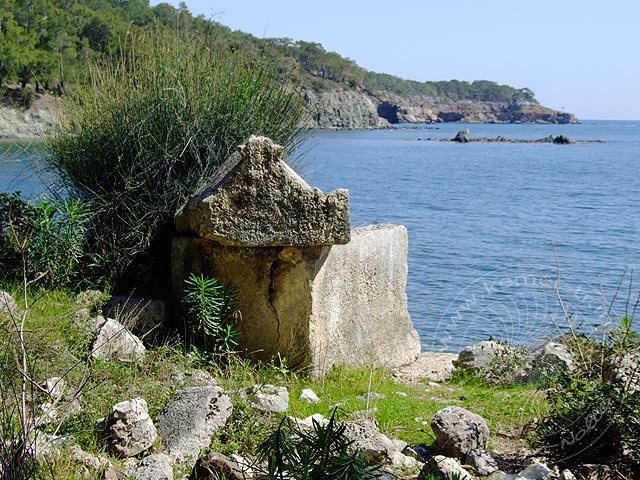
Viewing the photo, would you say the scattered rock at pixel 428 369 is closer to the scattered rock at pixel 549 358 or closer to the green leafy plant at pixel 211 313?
the scattered rock at pixel 549 358

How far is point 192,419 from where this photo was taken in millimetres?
→ 4887

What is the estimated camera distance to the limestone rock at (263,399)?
5352 millimetres

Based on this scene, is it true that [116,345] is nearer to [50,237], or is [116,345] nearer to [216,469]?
[50,237]

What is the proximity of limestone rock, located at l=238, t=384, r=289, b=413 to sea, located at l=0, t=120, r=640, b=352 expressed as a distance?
1.90 meters

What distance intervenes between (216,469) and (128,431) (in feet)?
2.36

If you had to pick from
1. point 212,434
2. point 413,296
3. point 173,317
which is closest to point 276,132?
point 173,317

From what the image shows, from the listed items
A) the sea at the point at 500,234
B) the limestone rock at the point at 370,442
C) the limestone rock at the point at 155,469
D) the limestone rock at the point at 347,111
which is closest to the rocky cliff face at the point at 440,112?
the limestone rock at the point at 347,111

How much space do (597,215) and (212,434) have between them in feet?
83.2

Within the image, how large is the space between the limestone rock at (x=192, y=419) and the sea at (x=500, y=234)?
2170 mm

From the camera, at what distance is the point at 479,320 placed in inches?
476

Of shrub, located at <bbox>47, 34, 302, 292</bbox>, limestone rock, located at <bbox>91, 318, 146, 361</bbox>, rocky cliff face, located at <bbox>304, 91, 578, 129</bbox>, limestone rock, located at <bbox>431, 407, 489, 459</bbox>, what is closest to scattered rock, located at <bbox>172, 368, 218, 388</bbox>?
limestone rock, located at <bbox>91, 318, 146, 361</bbox>

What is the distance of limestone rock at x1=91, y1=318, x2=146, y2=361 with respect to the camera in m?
6.13

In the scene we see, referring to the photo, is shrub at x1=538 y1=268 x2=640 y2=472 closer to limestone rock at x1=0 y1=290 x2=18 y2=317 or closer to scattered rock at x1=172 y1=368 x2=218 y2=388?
scattered rock at x1=172 y1=368 x2=218 y2=388

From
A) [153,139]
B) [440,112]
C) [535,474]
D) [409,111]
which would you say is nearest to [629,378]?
[535,474]
